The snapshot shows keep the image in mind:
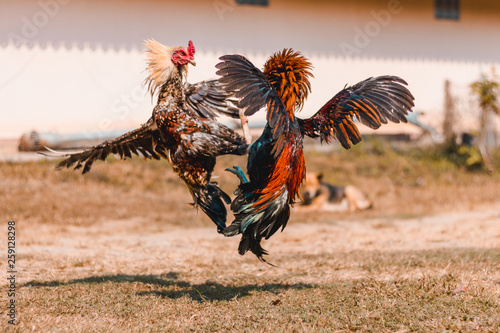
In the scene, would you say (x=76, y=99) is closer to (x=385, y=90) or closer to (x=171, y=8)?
(x=171, y=8)

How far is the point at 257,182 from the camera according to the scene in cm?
496

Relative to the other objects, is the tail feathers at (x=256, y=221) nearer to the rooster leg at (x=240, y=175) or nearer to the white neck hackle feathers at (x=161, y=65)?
the rooster leg at (x=240, y=175)

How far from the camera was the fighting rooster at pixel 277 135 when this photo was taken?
4645mm

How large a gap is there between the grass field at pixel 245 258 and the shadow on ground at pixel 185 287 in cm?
2

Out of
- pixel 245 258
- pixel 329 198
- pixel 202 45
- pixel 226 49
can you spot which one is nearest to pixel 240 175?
pixel 245 258

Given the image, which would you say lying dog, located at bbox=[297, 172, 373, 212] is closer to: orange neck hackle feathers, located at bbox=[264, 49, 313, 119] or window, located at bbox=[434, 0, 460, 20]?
orange neck hackle feathers, located at bbox=[264, 49, 313, 119]

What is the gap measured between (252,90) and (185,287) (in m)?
2.62

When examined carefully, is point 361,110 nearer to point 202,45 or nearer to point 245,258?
point 245,258

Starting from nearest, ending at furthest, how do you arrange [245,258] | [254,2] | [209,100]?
[209,100], [245,258], [254,2]

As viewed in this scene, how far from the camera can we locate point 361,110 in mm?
5199

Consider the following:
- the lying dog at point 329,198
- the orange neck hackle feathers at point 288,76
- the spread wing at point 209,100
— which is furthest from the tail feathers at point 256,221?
the lying dog at point 329,198

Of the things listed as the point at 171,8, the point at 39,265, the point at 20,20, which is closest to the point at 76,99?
the point at 20,20

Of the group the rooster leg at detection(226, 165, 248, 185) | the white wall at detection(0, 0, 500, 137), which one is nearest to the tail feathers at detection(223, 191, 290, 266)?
the rooster leg at detection(226, 165, 248, 185)

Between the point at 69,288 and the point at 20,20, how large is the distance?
10.4 meters
